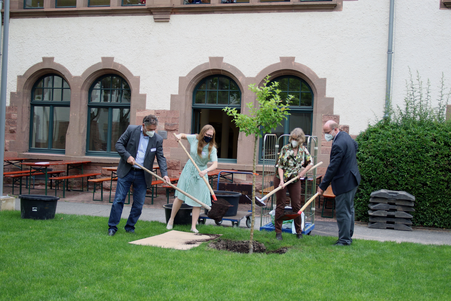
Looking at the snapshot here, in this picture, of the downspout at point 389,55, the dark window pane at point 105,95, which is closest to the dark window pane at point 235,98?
the dark window pane at point 105,95

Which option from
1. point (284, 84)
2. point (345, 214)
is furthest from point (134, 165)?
point (284, 84)

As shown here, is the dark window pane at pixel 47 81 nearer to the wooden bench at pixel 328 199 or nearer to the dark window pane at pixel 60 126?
the dark window pane at pixel 60 126

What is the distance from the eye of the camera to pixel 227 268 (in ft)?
15.9

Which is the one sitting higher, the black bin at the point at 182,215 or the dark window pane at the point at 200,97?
the dark window pane at the point at 200,97

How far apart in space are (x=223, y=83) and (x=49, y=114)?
18.0 feet

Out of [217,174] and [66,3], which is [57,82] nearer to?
[66,3]

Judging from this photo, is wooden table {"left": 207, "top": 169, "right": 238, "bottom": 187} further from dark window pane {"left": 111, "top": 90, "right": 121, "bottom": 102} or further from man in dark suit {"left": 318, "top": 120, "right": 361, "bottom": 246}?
man in dark suit {"left": 318, "top": 120, "right": 361, "bottom": 246}

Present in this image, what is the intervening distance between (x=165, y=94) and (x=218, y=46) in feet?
6.39

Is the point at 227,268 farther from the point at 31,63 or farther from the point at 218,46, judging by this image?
the point at 31,63

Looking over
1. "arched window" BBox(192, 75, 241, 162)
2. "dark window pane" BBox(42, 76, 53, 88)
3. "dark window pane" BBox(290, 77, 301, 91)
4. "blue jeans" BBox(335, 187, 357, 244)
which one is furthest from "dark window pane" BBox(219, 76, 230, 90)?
"blue jeans" BBox(335, 187, 357, 244)

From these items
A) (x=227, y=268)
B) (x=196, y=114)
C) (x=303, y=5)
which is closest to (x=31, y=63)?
(x=196, y=114)

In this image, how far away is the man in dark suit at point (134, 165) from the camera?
260 inches

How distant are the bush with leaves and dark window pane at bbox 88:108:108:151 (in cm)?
732

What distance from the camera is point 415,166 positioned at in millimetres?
8516
